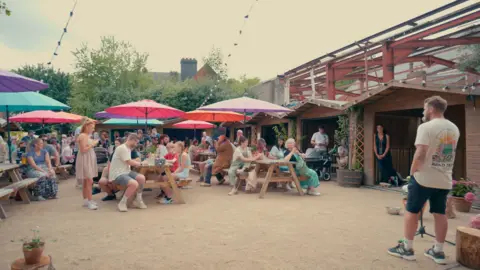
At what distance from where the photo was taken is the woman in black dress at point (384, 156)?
8.49 metres

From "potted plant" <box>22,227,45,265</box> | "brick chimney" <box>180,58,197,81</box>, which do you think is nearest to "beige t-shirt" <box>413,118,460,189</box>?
"potted plant" <box>22,227,45,265</box>

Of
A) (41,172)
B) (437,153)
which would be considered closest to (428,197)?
(437,153)

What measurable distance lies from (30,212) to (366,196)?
6092mm

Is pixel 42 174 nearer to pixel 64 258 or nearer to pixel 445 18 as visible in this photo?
pixel 64 258

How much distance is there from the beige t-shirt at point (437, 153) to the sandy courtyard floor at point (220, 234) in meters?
0.77

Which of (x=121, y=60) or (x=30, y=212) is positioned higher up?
(x=121, y=60)

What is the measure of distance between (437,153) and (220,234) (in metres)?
2.46

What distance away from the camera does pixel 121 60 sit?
3027 cm

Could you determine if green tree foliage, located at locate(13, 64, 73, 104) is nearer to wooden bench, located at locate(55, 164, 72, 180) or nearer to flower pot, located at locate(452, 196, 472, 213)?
wooden bench, located at locate(55, 164, 72, 180)

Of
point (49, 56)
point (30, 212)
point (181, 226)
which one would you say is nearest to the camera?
point (181, 226)

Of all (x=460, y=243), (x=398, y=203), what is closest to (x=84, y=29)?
(x=398, y=203)

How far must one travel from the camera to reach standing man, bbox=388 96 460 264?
308 centimetres

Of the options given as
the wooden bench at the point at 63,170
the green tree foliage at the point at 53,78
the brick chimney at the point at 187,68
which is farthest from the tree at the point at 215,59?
the wooden bench at the point at 63,170

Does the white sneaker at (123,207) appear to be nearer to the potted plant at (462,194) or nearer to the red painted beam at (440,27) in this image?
the potted plant at (462,194)
